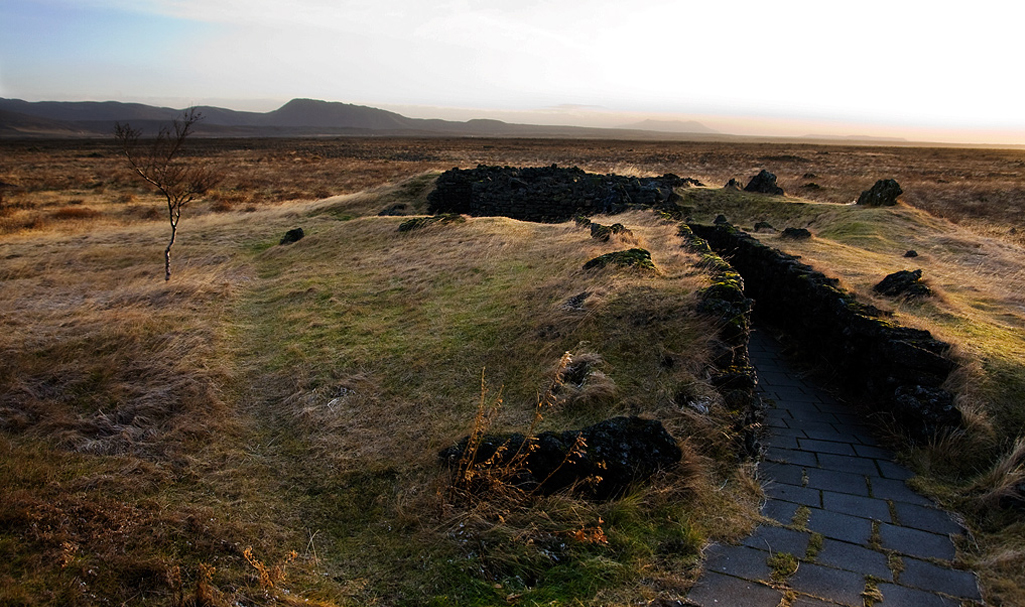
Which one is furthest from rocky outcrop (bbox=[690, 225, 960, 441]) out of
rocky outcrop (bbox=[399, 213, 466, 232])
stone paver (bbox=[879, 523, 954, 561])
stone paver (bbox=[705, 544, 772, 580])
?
rocky outcrop (bbox=[399, 213, 466, 232])

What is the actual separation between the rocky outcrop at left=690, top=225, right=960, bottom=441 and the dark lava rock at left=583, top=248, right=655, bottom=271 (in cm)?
252

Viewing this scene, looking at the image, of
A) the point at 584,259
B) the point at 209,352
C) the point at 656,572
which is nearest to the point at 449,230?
the point at 584,259

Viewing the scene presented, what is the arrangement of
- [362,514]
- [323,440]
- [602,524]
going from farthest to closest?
[323,440]
[362,514]
[602,524]

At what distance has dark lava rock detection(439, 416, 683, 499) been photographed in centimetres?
467

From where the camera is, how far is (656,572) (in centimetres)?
387

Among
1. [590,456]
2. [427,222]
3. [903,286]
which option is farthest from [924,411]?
[427,222]

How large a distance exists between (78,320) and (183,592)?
7.32 m

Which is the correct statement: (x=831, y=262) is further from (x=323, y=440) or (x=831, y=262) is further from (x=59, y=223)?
(x=59, y=223)

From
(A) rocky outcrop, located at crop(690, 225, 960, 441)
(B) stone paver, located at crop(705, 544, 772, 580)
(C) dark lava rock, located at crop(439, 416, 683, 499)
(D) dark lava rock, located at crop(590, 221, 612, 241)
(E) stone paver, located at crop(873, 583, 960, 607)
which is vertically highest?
(D) dark lava rock, located at crop(590, 221, 612, 241)

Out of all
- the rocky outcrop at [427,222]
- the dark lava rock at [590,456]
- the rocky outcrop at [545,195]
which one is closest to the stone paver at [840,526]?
the dark lava rock at [590,456]

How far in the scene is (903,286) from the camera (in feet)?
28.2

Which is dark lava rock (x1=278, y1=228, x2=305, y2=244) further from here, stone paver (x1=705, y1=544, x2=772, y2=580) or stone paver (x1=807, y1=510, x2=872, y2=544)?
stone paver (x1=807, y1=510, x2=872, y2=544)

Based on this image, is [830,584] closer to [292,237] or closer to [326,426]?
[326,426]

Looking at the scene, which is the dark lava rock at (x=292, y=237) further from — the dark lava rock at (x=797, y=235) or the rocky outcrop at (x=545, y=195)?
the dark lava rock at (x=797, y=235)
